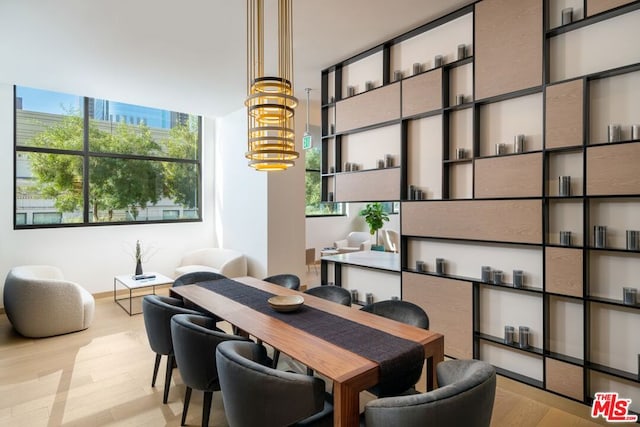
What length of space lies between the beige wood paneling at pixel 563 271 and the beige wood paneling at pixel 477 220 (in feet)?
0.47

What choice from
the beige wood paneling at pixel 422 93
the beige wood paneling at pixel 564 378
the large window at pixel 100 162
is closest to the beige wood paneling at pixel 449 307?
the beige wood paneling at pixel 564 378

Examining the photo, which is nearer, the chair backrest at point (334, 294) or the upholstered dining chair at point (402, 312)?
the upholstered dining chair at point (402, 312)

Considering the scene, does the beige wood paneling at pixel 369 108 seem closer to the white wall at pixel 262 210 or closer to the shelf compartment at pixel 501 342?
the white wall at pixel 262 210

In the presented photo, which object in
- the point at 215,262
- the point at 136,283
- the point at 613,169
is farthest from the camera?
the point at 215,262

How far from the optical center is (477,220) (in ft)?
9.62

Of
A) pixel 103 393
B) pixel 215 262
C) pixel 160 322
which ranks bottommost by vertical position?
pixel 103 393

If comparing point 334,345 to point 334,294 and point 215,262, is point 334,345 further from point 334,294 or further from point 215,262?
point 215,262

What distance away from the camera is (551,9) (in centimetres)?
255

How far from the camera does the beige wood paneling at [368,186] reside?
3623 mm

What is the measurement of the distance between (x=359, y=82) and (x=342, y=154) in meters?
0.83
